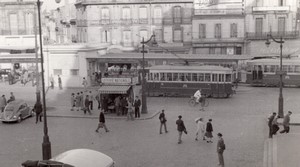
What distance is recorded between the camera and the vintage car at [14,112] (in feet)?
82.4

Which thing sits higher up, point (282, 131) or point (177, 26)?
point (177, 26)

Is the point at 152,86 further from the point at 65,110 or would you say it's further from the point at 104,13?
the point at 104,13

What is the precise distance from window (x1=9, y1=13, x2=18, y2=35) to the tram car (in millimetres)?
28077

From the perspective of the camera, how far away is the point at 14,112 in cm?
2539

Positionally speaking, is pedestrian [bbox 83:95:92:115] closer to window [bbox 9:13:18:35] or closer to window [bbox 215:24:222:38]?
window [bbox 215:24:222:38]

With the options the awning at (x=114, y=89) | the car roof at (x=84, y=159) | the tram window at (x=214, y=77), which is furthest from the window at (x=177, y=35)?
the car roof at (x=84, y=159)

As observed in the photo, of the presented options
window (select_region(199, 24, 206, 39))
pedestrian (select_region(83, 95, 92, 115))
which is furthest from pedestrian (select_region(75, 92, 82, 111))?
window (select_region(199, 24, 206, 39))

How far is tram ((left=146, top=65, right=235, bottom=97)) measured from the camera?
3428cm

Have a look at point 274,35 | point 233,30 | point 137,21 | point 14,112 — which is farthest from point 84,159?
point 137,21

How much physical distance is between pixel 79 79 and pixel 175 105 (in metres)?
12.8

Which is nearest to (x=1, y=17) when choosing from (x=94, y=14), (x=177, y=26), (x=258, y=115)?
(x=94, y=14)

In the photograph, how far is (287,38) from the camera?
4744 centimetres

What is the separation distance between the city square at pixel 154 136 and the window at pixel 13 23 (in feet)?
73.5

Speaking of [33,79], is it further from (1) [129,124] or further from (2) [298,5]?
(2) [298,5]
